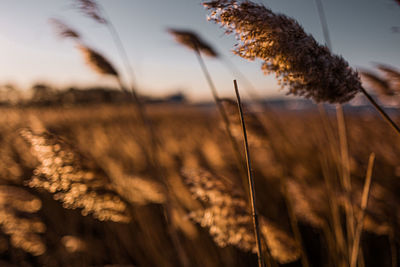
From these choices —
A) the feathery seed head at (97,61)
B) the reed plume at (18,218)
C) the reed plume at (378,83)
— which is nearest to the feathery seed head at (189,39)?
the feathery seed head at (97,61)

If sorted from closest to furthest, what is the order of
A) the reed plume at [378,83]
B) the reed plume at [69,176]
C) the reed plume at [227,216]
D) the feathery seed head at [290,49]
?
the feathery seed head at [290,49] < the reed plume at [69,176] < the reed plume at [227,216] < the reed plume at [378,83]

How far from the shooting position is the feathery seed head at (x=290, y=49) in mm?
540

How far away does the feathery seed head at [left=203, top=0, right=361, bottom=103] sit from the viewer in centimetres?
54

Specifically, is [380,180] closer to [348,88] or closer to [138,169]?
[348,88]

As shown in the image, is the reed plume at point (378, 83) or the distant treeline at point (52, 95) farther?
the distant treeline at point (52, 95)

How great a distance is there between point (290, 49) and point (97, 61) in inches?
41.9

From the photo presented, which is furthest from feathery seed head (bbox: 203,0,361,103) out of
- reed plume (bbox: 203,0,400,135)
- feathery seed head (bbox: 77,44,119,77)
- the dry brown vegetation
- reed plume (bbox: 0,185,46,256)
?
reed plume (bbox: 0,185,46,256)

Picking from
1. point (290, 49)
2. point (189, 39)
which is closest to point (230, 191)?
point (290, 49)

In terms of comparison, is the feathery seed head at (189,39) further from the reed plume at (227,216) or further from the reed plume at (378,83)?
the reed plume at (378,83)

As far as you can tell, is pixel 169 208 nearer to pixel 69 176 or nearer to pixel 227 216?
pixel 227 216

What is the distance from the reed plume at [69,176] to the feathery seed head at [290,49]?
24.3 inches

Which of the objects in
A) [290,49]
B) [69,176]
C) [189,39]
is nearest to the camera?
[290,49]

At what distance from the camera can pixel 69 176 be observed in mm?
715

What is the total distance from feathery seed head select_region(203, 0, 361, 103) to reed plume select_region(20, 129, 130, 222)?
62cm
